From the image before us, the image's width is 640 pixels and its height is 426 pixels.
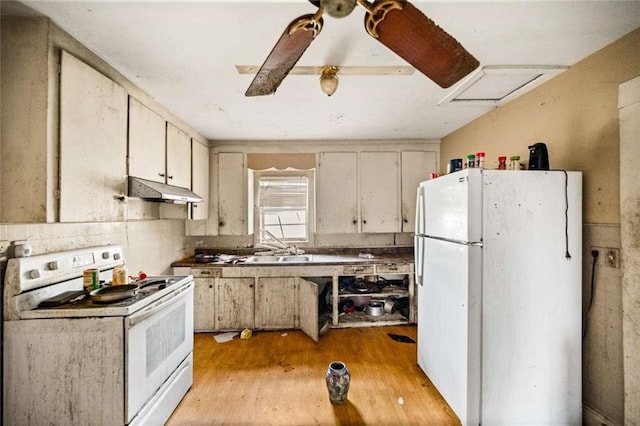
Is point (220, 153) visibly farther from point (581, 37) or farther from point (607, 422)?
point (607, 422)

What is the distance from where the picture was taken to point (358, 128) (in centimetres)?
302

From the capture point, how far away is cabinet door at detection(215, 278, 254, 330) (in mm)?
2992

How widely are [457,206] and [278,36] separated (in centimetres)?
145

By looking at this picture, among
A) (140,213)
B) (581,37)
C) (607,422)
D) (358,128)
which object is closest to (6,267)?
(140,213)

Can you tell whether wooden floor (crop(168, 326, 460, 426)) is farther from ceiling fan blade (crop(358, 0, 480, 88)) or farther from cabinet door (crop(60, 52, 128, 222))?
ceiling fan blade (crop(358, 0, 480, 88))

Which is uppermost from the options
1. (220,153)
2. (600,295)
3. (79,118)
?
(220,153)

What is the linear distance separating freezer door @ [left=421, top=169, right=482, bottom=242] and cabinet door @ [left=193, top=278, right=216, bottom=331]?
2.41 meters

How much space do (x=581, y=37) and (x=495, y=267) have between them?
1.35 m

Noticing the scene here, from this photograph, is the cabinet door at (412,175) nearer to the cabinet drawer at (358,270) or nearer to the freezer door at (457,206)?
the cabinet drawer at (358,270)

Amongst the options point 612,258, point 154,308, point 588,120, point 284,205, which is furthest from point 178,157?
point 612,258

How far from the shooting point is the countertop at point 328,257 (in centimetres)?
302

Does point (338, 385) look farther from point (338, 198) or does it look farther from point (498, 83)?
point (498, 83)

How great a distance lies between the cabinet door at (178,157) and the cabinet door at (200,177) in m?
0.12

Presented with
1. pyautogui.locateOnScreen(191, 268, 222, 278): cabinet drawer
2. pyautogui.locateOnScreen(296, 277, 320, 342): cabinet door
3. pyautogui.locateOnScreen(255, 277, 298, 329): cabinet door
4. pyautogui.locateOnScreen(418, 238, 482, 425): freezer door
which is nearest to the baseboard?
pyautogui.locateOnScreen(418, 238, 482, 425): freezer door
